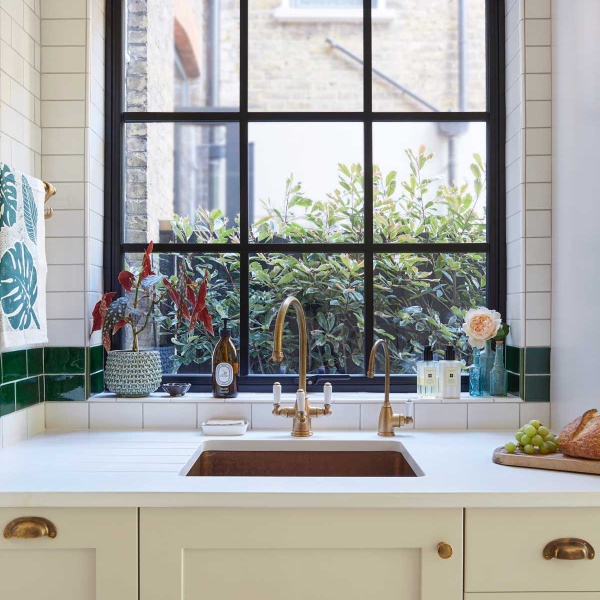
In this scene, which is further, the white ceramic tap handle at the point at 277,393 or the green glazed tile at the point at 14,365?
the white ceramic tap handle at the point at 277,393

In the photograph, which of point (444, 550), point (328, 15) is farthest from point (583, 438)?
point (328, 15)

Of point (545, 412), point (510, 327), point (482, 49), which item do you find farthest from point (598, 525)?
point (482, 49)

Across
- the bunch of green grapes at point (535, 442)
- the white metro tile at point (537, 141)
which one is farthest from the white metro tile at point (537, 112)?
the bunch of green grapes at point (535, 442)

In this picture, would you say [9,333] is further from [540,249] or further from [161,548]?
[540,249]

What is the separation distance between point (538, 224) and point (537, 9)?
Answer: 0.76 metres

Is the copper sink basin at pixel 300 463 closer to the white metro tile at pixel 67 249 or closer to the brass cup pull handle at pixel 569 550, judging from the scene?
the brass cup pull handle at pixel 569 550

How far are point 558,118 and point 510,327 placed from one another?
75 centimetres

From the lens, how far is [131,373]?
2318mm

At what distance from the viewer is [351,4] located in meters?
2.59

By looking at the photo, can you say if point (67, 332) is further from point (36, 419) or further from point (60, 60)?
point (60, 60)

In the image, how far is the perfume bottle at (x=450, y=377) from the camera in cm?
232

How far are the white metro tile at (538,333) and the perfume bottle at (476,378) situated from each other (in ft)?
0.64

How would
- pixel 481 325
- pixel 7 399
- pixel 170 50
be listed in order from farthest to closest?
pixel 170 50
pixel 481 325
pixel 7 399

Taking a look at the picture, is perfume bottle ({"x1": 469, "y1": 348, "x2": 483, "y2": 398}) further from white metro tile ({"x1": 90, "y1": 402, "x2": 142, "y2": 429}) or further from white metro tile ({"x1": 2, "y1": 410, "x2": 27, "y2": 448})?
white metro tile ({"x1": 2, "y1": 410, "x2": 27, "y2": 448})
